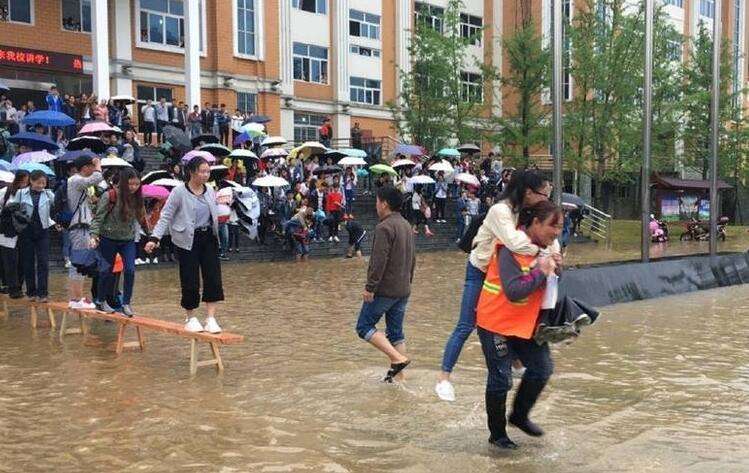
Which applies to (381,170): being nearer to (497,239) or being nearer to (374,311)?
(374,311)

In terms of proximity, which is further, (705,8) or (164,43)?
(705,8)

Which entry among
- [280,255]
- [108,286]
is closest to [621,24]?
[280,255]

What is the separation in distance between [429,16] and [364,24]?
6.22m

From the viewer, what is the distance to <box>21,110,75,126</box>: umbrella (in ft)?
64.8

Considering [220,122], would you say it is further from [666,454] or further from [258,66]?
[666,454]

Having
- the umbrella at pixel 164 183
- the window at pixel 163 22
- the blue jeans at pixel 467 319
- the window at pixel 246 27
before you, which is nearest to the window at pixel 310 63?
the window at pixel 246 27

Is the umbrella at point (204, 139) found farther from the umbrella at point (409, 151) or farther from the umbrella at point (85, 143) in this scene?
the umbrella at point (409, 151)

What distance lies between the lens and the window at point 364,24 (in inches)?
1652

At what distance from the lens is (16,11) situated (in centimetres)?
2880

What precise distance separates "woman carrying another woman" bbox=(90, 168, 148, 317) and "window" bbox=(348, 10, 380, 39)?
3473cm

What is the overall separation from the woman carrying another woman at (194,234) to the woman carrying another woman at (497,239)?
104 inches

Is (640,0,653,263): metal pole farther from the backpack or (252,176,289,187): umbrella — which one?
(252,176,289,187): umbrella

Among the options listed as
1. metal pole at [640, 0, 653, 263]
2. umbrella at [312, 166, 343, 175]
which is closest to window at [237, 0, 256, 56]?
umbrella at [312, 166, 343, 175]

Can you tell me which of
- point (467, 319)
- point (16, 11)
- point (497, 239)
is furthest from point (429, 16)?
point (497, 239)
